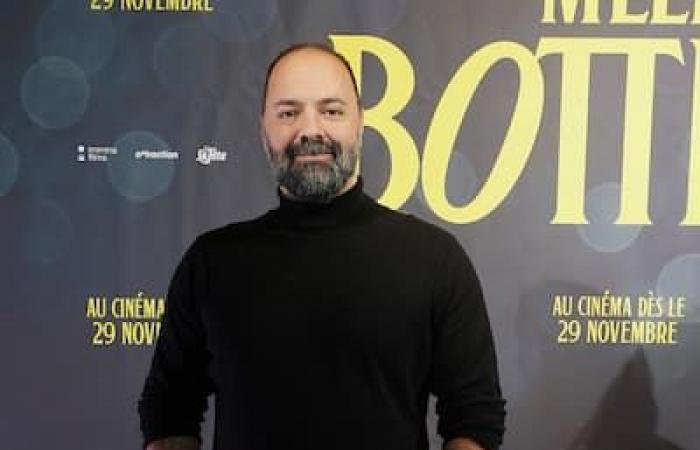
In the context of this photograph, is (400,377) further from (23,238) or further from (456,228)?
(23,238)

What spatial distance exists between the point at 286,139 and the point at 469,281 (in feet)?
0.98

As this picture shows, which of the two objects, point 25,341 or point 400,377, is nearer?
point 400,377

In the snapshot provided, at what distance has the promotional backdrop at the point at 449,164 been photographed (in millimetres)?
1749

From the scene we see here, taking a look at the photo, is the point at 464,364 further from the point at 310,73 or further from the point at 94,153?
the point at 94,153

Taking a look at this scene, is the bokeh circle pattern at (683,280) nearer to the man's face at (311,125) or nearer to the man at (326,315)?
the man at (326,315)

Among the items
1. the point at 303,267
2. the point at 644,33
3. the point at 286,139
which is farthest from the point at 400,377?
the point at 644,33

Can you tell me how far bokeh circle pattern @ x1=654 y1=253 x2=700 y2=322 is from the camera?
177cm

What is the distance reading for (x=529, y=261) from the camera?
5.85 ft

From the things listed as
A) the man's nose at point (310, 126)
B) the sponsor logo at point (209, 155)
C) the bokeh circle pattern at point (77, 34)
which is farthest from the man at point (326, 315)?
the bokeh circle pattern at point (77, 34)

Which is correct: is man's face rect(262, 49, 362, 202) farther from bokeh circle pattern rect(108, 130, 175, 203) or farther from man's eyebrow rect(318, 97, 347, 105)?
bokeh circle pattern rect(108, 130, 175, 203)

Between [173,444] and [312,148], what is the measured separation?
45 cm

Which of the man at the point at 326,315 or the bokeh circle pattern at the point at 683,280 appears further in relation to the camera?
the bokeh circle pattern at the point at 683,280

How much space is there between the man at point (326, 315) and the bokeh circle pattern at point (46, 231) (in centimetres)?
73

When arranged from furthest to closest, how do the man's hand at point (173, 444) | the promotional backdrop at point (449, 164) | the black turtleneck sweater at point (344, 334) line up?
the promotional backdrop at point (449, 164) → the man's hand at point (173, 444) → the black turtleneck sweater at point (344, 334)
